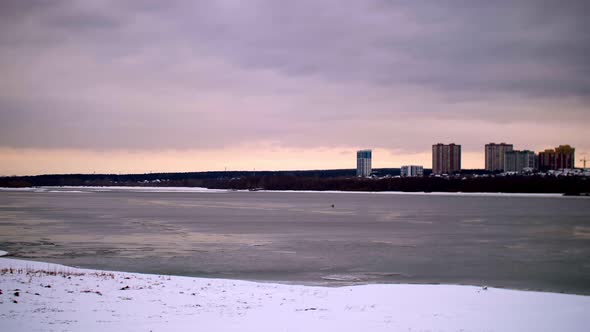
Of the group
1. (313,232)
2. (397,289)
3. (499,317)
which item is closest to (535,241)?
(313,232)

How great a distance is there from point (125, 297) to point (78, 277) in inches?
120

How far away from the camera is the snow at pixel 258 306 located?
10.1m

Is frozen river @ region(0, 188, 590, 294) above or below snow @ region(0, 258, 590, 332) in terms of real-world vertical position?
below

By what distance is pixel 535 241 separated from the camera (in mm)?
29438

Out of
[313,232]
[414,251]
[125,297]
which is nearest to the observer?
[125,297]

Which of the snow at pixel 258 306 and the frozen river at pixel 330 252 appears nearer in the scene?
the snow at pixel 258 306

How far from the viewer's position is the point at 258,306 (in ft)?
38.6

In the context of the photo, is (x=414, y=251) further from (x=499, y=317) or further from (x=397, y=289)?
(x=499, y=317)

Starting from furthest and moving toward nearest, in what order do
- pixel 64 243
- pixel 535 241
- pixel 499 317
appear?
pixel 535 241, pixel 64 243, pixel 499 317

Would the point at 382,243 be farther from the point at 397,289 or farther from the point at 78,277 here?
the point at 78,277

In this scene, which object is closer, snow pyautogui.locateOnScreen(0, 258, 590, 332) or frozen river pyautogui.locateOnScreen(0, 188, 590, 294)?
snow pyautogui.locateOnScreen(0, 258, 590, 332)

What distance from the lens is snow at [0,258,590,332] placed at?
1009 cm

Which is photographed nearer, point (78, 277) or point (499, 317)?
point (499, 317)

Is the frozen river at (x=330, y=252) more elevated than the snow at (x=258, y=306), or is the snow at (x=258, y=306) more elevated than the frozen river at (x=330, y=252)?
the snow at (x=258, y=306)
